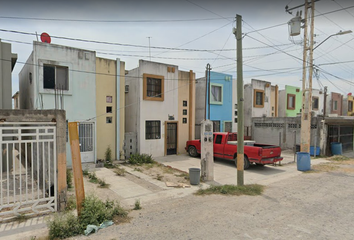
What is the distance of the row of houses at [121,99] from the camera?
1165 centimetres

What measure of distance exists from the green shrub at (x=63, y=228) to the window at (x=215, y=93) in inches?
565

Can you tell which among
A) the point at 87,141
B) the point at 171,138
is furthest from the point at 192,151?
the point at 87,141

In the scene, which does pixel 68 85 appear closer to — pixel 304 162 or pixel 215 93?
pixel 215 93

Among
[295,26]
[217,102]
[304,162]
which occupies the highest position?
[295,26]

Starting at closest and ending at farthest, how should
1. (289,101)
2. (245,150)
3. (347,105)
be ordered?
(245,150) → (289,101) → (347,105)

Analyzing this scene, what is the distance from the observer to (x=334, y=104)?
33.7 meters

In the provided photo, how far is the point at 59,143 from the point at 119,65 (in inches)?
333

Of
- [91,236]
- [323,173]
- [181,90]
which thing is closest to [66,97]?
[181,90]

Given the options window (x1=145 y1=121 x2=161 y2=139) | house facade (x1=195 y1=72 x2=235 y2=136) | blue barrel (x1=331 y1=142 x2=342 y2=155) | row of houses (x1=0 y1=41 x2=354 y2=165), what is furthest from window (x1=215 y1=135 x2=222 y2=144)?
blue barrel (x1=331 y1=142 x2=342 y2=155)

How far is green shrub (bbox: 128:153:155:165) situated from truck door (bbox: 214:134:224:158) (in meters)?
3.83

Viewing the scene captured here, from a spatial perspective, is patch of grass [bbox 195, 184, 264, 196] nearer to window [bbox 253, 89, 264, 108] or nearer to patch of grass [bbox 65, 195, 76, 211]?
patch of grass [bbox 65, 195, 76, 211]

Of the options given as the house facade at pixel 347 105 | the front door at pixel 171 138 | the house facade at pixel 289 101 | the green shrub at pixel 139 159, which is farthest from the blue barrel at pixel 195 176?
the house facade at pixel 347 105

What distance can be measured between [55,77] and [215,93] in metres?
11.5

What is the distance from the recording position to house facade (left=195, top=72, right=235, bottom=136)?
18.0 m
